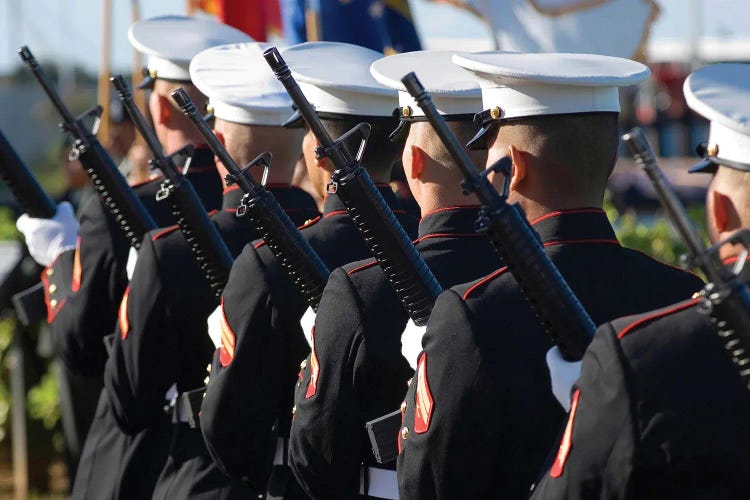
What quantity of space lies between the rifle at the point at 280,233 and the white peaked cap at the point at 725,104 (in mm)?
1273

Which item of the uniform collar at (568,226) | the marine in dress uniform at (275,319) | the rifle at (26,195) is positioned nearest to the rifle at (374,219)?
the uniform collar at (568,226)

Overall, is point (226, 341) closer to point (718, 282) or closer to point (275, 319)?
point (275, 319)

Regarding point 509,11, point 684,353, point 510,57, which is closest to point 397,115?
point 510,57

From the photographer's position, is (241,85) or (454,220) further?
(241,85)

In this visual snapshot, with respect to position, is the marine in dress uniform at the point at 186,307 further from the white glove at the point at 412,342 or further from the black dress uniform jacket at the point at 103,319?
the white glove at the point at 412,342

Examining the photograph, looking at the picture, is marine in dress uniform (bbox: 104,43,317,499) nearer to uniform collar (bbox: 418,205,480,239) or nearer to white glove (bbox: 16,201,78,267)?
uniform collar (bbox: 418,205,480,239)

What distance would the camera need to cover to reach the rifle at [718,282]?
2.22m

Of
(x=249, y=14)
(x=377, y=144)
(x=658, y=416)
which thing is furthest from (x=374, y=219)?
(x=249, y=14)

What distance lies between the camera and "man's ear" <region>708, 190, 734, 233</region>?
2557 millimetres

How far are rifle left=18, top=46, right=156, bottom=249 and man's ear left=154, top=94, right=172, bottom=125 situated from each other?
236 millimetres

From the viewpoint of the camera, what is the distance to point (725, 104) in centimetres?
274

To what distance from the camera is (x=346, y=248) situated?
13.2ft

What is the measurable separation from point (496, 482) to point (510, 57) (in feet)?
3.03

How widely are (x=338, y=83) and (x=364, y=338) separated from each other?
1.03 m
